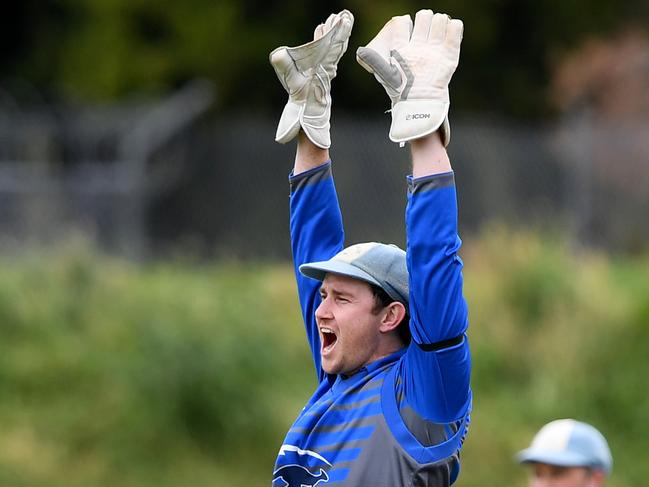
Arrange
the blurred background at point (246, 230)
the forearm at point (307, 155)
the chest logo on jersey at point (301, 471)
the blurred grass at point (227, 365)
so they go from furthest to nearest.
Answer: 1. the blurred background at point (246, 230)
2. the blurred grass at point (227, 365)
3. the forearm at point (307, 155)
4. the chest logo on jersey at point (301, 471)

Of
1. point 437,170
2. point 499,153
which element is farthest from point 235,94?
point 437,170

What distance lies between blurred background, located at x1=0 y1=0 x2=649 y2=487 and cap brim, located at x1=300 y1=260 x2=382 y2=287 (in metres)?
6.51

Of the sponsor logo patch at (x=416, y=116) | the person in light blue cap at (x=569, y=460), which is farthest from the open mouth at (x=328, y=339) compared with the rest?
the person in light blue cap at (x=569, y=460)

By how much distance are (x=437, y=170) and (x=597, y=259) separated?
8.90 m

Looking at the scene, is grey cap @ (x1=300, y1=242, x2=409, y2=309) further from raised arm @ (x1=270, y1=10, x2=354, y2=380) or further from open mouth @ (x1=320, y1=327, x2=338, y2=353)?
raised arm @ (x1=270, y1=10, x2=354, y2=380)

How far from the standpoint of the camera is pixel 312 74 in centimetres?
446

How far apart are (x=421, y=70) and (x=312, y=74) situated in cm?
62

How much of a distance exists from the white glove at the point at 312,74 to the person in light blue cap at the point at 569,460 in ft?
6.26

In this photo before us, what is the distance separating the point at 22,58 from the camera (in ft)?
68.0

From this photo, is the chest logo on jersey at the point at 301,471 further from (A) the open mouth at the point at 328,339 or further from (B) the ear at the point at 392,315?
(B) the ear at the point at 392,315

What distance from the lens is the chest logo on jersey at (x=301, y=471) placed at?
406 cm

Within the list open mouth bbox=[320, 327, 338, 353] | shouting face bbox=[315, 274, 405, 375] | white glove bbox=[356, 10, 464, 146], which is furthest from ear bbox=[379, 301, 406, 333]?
white glove bbox=[356, 10, 464, 146]

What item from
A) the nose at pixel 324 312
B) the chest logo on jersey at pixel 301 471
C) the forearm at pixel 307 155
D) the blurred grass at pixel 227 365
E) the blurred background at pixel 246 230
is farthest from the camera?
the blurred background at pixel 246 230

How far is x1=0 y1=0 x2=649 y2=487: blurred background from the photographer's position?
1073 cm
